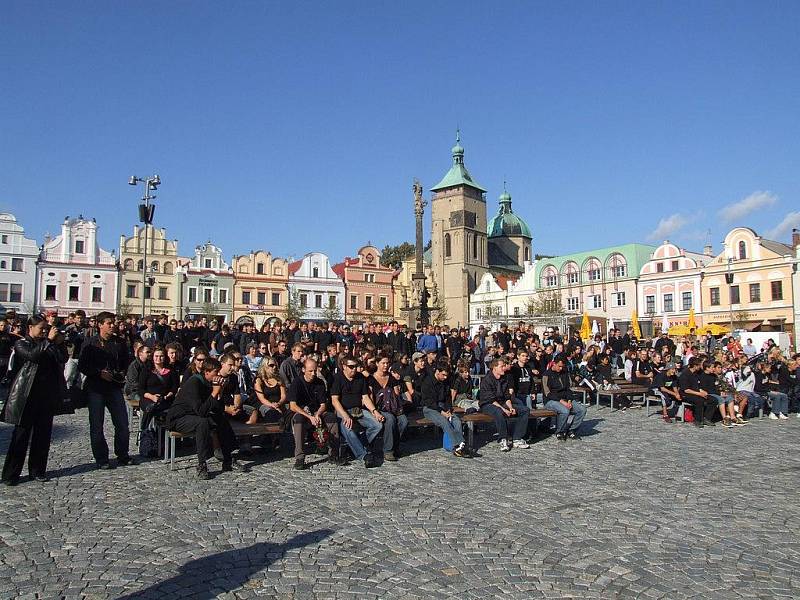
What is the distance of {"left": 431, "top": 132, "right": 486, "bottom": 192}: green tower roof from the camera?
9731 centimetres

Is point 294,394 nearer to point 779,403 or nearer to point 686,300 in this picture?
point 779,403

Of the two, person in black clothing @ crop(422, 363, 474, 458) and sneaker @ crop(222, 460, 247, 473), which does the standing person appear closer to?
sneaker @ crop(222, 460, 247, 473)

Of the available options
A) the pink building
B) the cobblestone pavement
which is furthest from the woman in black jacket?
the pink building

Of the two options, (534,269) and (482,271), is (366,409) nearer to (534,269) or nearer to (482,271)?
(534,269)

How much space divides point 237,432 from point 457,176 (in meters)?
92.3

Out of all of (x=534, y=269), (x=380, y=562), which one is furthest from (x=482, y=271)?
(x=380, y=562)

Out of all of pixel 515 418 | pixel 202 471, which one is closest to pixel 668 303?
pixel 515 418

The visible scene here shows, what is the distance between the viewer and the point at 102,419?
8820 millimetres

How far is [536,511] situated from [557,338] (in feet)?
44.2

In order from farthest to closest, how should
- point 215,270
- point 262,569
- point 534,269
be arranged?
point 534,269
point 215,270
point 262,569

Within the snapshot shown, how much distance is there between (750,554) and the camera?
5711 mm

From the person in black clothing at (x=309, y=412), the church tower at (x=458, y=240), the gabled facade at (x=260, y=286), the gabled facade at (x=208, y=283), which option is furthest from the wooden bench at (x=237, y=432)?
the church tower at (x=458, y=240)

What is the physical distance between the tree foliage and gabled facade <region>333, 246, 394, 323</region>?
17919 mm

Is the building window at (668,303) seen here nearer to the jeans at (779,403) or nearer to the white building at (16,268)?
the jeans at (779,403)
